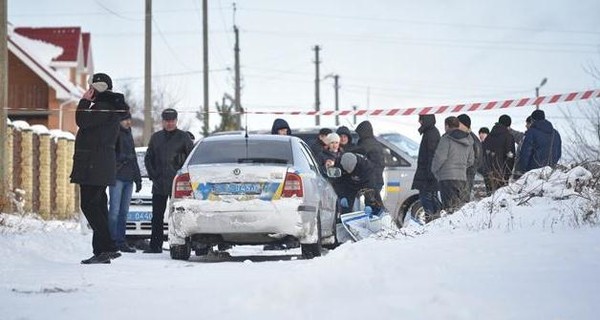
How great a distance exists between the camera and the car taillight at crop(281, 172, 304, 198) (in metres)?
11.6

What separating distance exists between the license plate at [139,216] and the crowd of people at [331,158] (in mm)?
578

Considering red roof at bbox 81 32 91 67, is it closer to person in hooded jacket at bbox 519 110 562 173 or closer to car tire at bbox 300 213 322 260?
person in hooded jacket at bbox 519 110 562 173

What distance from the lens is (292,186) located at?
11.6m

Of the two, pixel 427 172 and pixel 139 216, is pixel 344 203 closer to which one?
pixel 427 172

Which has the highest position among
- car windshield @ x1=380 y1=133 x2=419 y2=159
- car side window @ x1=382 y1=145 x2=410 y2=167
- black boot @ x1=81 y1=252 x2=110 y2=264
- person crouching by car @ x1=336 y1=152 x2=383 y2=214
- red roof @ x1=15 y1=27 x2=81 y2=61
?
red roof @ x1=15 y1=27 x2=81 y2=61

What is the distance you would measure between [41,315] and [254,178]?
508 centimetres

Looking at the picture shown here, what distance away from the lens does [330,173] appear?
13.6m

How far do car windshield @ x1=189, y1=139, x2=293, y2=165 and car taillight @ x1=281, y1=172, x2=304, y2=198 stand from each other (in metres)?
0.29

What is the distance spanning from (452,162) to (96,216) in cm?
514

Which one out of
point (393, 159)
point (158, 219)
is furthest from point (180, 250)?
point (393, 159)

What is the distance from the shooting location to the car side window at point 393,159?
1728cm

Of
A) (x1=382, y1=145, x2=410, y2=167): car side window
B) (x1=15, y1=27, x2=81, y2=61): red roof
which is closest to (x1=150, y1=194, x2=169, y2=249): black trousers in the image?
(x1=382, y1=145, x2=410, y2=167): car side window

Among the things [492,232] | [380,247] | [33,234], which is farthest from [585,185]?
[33,234]

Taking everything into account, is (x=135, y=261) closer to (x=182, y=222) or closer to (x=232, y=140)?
(x=182, y=222)
